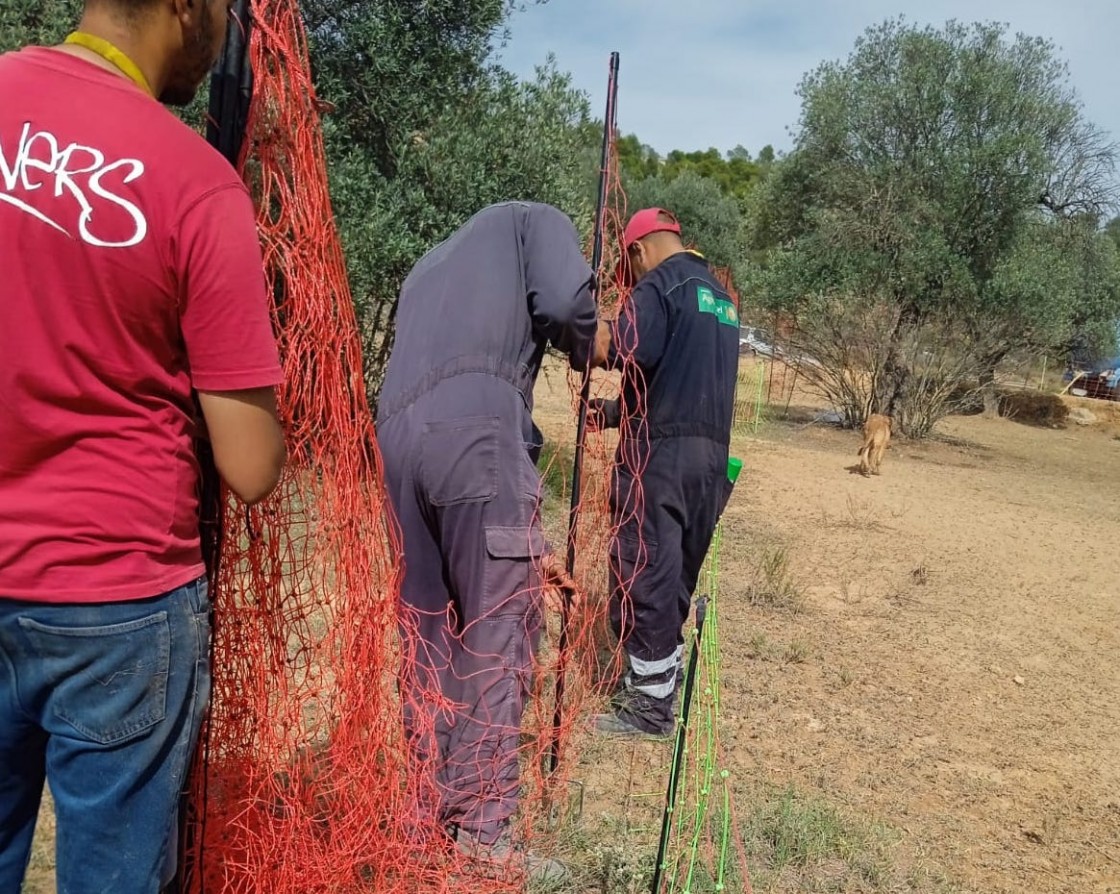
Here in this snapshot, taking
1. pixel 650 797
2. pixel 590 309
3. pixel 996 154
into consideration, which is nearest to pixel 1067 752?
pixel 650 797

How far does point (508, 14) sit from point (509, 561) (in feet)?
18.5

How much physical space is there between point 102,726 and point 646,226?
9.88ft

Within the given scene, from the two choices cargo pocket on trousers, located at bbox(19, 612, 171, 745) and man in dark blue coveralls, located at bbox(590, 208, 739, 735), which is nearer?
cargo pocket on trousers, located at bbox(19, 612, 171, 745)

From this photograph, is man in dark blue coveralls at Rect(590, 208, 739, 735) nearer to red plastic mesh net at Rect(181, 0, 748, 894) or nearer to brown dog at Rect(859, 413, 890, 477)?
red plastic mesh net at Rect(181, 0, 748, 894)

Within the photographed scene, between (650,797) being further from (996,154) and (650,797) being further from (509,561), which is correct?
(996,154)

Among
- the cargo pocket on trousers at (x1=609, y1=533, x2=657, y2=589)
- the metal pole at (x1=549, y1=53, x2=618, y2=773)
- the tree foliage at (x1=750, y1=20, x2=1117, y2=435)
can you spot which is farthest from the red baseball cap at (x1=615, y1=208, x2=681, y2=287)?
the tree foliage at (x1=750, y1=20, x2=1117, y2=435)

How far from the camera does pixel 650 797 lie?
10.5 feet

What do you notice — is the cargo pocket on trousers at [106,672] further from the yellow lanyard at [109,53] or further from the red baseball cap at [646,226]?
the red baseball cap at [646,226]

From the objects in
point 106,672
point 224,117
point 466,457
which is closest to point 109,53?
point 224,117

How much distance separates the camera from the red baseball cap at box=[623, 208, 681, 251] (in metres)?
3.84

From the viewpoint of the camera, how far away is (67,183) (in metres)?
1.23

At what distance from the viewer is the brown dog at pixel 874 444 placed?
10633 millimetres

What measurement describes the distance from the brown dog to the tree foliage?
3.56 m

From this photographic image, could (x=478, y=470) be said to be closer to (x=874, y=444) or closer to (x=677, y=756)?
(x=677, y=756)
